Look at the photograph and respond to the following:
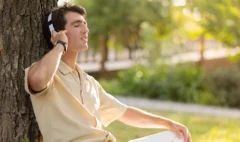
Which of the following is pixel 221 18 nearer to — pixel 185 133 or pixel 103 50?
pixel 103 50

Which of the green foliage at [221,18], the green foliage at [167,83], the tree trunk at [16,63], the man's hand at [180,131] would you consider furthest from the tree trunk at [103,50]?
the tree trunk at [16,63]

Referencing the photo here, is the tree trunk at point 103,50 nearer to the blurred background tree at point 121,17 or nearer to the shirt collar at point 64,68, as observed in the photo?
the blurred background tree at point 121,17

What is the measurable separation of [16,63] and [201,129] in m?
4.82

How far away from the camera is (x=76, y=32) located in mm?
3393

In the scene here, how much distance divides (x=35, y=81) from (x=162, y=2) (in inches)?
497

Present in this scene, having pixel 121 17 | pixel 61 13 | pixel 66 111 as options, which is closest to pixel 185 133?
pixel 66 111

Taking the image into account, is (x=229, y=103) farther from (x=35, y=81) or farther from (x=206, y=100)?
(x=35, y=81)

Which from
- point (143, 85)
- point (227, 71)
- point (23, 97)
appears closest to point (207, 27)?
point (227, 71)

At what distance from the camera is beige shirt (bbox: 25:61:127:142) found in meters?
3.25

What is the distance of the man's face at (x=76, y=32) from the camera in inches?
133

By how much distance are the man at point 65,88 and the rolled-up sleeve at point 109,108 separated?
0.40ft

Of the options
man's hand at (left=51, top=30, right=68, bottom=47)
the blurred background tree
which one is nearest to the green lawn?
man's hand at (left=51, top=30, right=68, bottom=47)

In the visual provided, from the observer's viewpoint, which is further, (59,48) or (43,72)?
(59,48)

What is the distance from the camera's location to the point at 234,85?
11688mm
